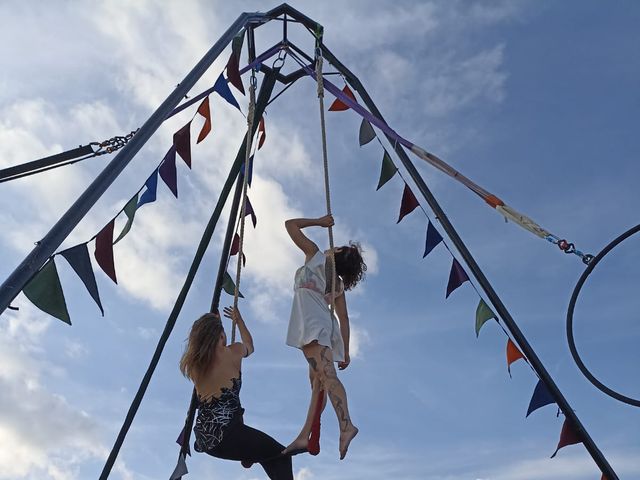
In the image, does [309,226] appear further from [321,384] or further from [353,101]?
[353,101]

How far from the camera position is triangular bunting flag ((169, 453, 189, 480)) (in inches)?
241

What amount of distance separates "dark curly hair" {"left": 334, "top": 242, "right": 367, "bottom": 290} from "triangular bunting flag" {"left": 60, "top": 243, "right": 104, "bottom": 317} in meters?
2.13

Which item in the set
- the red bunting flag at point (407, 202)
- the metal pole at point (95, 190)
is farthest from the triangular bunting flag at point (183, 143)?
the red bunting flag at point (407, 202)

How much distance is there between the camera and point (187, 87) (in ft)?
18.0

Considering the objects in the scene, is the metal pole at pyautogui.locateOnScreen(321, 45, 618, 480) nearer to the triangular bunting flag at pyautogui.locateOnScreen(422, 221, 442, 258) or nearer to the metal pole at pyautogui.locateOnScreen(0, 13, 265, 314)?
the triangular bunting flag at pyautogui.locateOnScreen(422, 221, 442, 258)

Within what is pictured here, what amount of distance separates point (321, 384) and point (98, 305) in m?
1.76

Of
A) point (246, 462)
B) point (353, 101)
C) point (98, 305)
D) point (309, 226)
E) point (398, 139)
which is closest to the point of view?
point (98, 305)

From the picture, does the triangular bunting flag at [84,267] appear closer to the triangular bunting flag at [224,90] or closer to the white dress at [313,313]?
the white dress at [313,313]

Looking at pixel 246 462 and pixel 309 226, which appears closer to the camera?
pixel 246 462

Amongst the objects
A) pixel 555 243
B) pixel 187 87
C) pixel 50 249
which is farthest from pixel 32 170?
pixel 555 243

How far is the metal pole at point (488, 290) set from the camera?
6.25 meters

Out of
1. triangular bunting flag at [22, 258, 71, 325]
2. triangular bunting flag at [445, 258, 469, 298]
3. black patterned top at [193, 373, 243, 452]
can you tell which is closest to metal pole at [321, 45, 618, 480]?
A: triangular bunting flag at [445, 258, 469, 298]

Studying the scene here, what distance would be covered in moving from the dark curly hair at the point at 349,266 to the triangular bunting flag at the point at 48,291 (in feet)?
7.69

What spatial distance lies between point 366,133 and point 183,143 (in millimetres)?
1874
